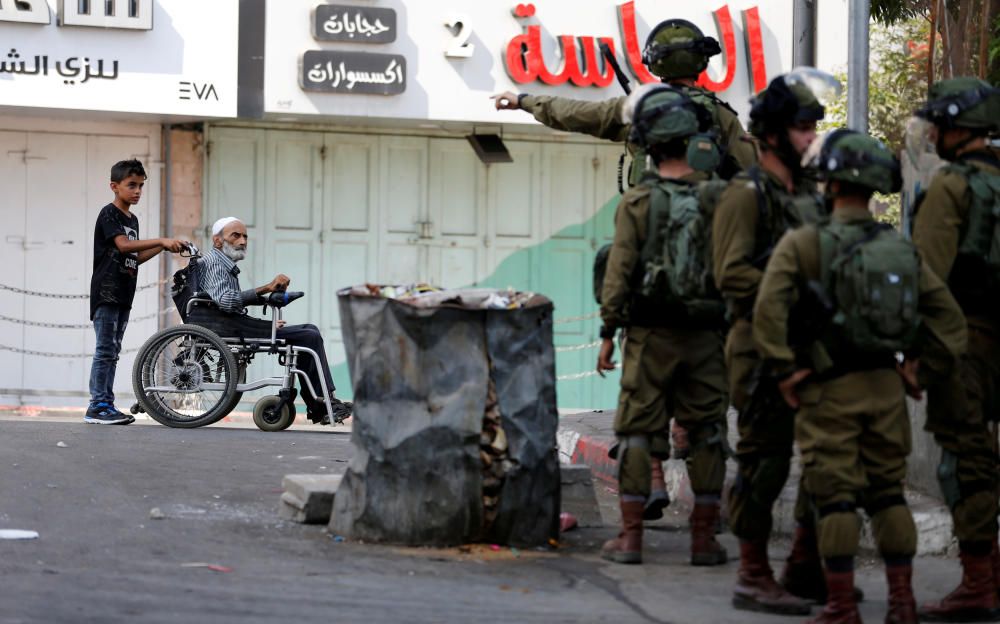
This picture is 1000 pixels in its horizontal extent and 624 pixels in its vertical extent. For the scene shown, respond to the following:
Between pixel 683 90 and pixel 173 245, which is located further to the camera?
pixel 173 245

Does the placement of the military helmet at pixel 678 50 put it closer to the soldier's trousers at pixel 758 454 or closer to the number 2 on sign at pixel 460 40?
the soldier's trousers at pixel 758 454

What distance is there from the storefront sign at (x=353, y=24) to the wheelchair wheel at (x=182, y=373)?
5552 millimetres

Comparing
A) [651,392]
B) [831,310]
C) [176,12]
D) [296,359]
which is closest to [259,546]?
[651,392]

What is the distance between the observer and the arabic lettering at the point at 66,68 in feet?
51.5

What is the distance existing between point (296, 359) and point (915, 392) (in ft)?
23.3

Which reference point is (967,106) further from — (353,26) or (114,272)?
(353,26)

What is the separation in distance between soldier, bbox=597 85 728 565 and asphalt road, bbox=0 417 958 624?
0.93ft

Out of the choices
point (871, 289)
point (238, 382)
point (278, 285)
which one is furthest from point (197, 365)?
point (871, 289)

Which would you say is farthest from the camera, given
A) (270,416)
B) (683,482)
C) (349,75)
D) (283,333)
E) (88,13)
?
(349,75)

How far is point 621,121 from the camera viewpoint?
A: 7.25 meters

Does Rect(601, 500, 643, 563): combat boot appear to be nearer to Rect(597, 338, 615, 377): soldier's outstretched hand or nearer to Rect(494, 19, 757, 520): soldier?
Rect(597, 338, 615, 377): soldier's outstretched hand

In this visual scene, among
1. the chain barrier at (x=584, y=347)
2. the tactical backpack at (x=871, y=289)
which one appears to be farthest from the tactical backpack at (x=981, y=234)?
the chain barrier at (x=584, y=347)

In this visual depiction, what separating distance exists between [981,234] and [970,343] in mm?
394

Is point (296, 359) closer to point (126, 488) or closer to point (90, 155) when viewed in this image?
point (126, 488)
